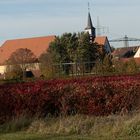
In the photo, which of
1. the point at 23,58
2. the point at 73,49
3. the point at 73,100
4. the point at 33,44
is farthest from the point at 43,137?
the point at 33,44

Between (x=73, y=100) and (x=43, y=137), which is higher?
(x=73, y=100)

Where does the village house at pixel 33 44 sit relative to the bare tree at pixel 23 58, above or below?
above

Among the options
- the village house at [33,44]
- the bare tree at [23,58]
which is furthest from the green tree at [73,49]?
the village house at [33,44]

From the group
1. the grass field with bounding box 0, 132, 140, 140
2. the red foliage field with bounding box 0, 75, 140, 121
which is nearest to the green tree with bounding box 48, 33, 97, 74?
the red foliage field with bounding box 0, 75, 140, 121

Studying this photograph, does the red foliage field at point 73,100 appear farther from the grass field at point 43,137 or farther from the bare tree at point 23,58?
the bare tree at point 23,58

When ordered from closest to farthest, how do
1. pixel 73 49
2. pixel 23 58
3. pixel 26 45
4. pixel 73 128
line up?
pixel 73 128 → pixel 73 49 → pixel 23 58 → pixel 26 45

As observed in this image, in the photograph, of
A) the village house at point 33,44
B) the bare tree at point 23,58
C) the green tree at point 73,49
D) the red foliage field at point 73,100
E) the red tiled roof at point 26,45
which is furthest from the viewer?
the village house at point 33,44

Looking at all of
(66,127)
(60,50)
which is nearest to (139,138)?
(66,127)

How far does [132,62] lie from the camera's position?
5572 cm

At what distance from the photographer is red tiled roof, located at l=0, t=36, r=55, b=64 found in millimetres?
113000

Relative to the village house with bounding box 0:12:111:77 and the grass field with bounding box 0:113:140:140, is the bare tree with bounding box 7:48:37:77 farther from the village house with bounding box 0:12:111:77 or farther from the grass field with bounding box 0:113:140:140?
the grass field with bounding box 0:113:140:140

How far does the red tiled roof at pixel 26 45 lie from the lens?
11300 cm

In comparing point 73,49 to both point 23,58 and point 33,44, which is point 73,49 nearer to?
point 23,58

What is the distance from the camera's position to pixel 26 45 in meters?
118
